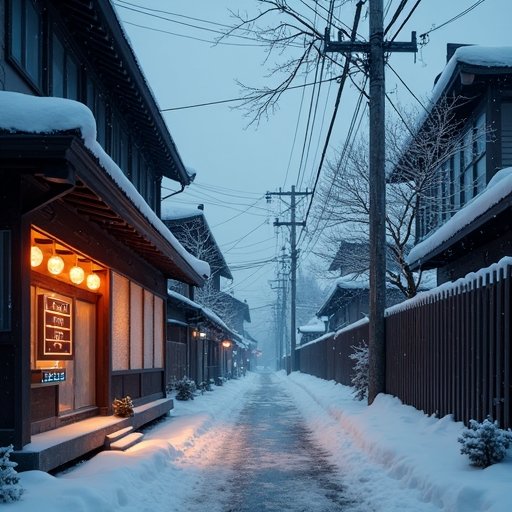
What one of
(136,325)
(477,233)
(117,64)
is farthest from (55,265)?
(477,233)

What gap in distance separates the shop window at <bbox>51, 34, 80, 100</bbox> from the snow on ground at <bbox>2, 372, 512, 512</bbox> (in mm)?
5886

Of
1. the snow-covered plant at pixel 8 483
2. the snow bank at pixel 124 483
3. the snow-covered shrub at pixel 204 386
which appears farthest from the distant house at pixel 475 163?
the snow-covered shrub at pixel 204 386

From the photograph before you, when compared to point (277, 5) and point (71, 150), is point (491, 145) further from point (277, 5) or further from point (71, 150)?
point (71, 150)

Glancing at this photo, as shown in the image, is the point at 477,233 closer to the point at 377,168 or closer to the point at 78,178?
the point at 377,168

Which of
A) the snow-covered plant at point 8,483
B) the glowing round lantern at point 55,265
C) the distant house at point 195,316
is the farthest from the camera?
the distant house at point 195,316

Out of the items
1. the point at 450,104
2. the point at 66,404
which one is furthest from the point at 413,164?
the point at 66,404

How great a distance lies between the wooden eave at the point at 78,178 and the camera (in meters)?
6.77

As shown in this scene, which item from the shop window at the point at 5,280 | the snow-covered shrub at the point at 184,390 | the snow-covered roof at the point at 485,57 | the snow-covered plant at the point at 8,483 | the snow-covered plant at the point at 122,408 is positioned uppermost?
the snow-covered roof at the point at 485,57

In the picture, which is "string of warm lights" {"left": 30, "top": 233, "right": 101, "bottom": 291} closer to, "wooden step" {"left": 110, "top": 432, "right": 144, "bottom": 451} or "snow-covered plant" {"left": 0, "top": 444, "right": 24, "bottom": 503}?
"wooden step" {"left": 110, "top": 432, "right": 144, "bottom": 451}

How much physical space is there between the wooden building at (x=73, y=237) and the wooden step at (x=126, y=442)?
0.26m

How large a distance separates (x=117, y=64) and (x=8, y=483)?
28.5 feet

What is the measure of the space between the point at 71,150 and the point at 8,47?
9.55 ft

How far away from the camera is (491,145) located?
49.6ft

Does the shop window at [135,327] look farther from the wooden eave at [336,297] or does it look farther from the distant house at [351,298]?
the wooden eave at [336,297]
